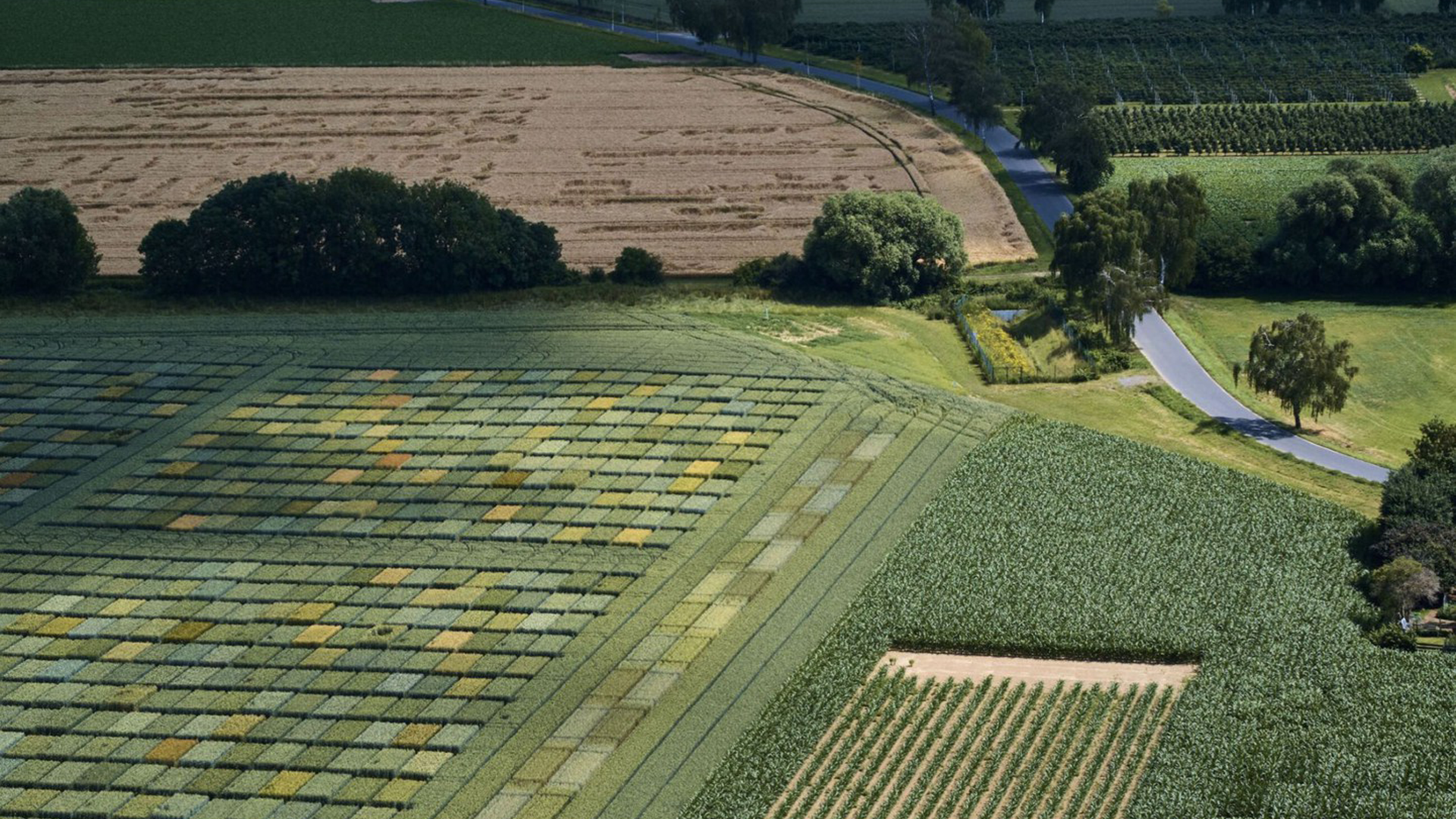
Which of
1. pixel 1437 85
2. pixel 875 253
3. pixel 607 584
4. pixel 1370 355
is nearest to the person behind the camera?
pixel 607 584

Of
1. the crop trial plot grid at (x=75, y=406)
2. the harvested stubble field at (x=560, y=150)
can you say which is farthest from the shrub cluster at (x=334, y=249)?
the crop trial plot grid at (x=75, y=406)

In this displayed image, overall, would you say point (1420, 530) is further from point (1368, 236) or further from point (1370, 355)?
point (1368, 236)

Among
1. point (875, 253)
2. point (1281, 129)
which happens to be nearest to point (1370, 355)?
point (875, 253)

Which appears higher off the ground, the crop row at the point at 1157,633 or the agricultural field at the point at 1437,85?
the agricultural field at the point at 1437,85

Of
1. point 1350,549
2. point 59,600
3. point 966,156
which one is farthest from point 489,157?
point 1350,549

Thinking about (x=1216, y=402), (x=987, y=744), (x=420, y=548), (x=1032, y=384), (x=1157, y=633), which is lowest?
(x=987, y=744)

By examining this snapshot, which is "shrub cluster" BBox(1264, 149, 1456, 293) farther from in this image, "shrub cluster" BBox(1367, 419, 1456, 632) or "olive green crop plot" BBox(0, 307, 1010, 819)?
"olive green crop plot" BBox(0, 307, 1010, 819)

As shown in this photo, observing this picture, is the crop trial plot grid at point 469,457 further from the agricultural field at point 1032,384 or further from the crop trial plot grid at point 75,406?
the agricultural field at point 1032,384

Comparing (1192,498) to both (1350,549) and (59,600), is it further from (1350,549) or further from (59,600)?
(59,600)
